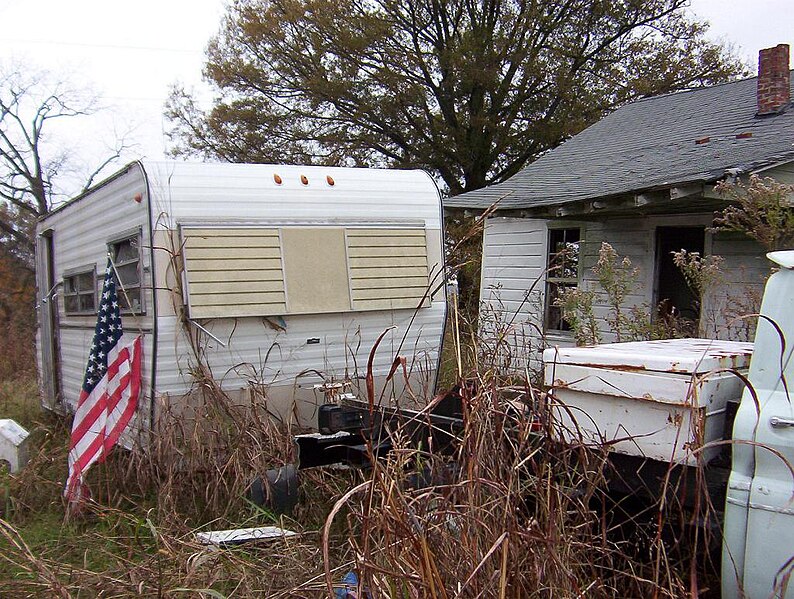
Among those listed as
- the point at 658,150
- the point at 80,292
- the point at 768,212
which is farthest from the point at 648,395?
the point at 658,150

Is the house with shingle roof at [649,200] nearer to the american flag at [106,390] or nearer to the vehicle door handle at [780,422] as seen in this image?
the american flag at [106,390]

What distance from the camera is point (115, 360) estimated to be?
612cm

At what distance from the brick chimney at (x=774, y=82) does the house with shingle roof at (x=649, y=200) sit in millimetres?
14

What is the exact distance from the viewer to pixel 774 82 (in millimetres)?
10094

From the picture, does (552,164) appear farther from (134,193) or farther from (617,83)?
(617,83)

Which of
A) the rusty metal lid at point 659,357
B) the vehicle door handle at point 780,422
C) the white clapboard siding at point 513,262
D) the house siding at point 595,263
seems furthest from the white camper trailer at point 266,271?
the white clapboard siding at point 513,262

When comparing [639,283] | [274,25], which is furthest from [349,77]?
[639,283]

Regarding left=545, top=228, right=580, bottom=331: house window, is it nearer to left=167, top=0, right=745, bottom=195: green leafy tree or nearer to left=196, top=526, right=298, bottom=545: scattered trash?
left=196, top=526, right=298, bottom=545: scattered trash

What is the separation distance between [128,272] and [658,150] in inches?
296

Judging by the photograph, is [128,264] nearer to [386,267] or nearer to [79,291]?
[79,291]

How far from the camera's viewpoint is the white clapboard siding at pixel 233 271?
6.02 m

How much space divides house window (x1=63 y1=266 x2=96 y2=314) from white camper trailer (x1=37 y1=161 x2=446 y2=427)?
4 cm

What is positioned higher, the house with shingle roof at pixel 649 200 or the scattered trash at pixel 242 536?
the house with shingle roof at pixel 649 200

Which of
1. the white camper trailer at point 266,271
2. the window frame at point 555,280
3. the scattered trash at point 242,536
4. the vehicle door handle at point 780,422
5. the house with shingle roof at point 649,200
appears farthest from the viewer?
the window frame at point 555,280
